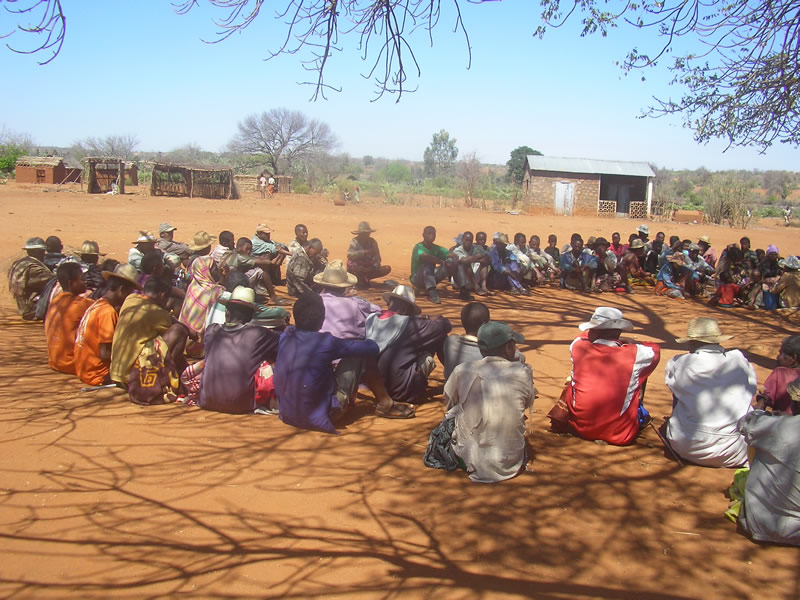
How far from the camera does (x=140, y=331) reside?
5789mm

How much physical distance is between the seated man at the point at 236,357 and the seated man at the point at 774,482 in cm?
356

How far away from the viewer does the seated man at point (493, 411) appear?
14.6ft

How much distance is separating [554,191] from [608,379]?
1268 inches

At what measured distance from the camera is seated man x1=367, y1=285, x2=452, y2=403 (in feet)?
19.0

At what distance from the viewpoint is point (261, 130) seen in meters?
56.2

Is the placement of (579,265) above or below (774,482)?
above

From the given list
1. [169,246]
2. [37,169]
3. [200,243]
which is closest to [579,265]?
[200,243]

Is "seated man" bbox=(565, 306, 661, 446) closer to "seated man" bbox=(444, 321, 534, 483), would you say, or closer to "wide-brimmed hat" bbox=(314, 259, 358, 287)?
"seated man" bbox=(444, 321, 534, 483)

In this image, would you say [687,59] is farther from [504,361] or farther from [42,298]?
[42,298]

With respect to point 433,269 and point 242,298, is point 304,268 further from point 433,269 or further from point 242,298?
point 242,298

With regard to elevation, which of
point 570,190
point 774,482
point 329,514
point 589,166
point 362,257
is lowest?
point 329,514

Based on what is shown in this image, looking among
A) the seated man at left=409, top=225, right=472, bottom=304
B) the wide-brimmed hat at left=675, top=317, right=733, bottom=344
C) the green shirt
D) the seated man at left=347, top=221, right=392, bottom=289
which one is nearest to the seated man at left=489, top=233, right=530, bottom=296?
the seated man at left=409, top=225, right=472, bottom=304

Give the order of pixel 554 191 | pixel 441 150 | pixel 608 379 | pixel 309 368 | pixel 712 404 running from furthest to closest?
pixel 441 150 → pixel 554 191 → pixel 309 368 → pixel 608 379 → pixel 712 404

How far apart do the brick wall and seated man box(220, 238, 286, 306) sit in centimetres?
2744
